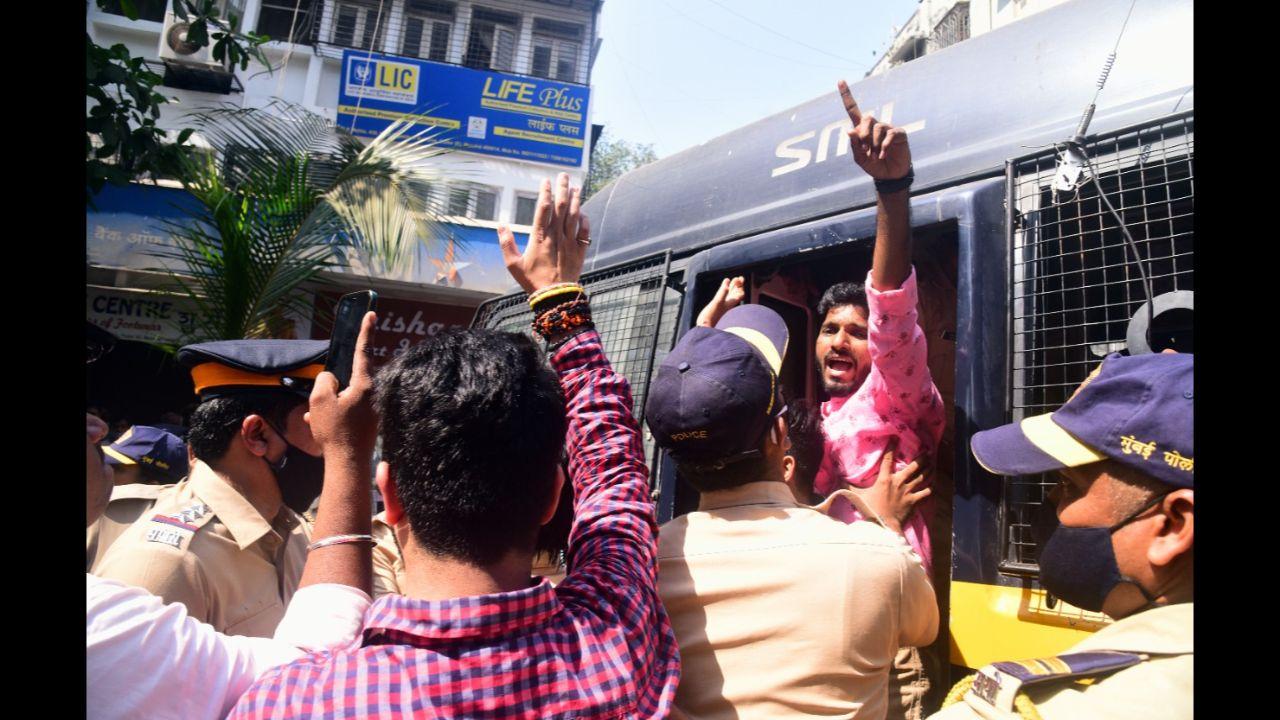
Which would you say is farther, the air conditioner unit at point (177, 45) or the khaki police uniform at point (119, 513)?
the air conditioner unit at point (177, 45)

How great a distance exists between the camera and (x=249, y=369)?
200cm

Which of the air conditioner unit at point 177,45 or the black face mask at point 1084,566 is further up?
the air conditioner unit at point 177,45

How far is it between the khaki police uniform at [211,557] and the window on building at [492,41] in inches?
570

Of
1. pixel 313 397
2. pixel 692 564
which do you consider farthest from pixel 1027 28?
pixel 313 397

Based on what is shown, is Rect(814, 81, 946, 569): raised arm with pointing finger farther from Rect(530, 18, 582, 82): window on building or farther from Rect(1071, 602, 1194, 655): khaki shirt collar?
Rect(530, 18, 582, 82): window on building

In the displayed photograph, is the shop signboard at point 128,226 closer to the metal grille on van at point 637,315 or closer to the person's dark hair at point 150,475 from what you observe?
the person's dark hair at point 150,475

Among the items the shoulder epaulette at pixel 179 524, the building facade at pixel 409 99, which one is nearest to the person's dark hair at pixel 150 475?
the shoulder epaulette at pixel 179 524

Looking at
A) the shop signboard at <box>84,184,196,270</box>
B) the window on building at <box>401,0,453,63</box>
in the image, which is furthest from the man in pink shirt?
the window on building at <box>401,0,453,63</box>

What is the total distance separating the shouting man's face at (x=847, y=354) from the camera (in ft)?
8.48

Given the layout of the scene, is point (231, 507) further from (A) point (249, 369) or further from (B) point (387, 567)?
(B) point (387, 567)

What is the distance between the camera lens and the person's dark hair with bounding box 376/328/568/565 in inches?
43.4

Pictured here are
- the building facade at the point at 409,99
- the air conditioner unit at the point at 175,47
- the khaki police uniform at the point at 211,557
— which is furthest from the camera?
the air conditioner unit at the point at 175,47

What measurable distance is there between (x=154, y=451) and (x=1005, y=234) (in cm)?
399

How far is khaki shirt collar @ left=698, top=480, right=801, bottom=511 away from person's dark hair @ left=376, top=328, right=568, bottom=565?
1.72ft
